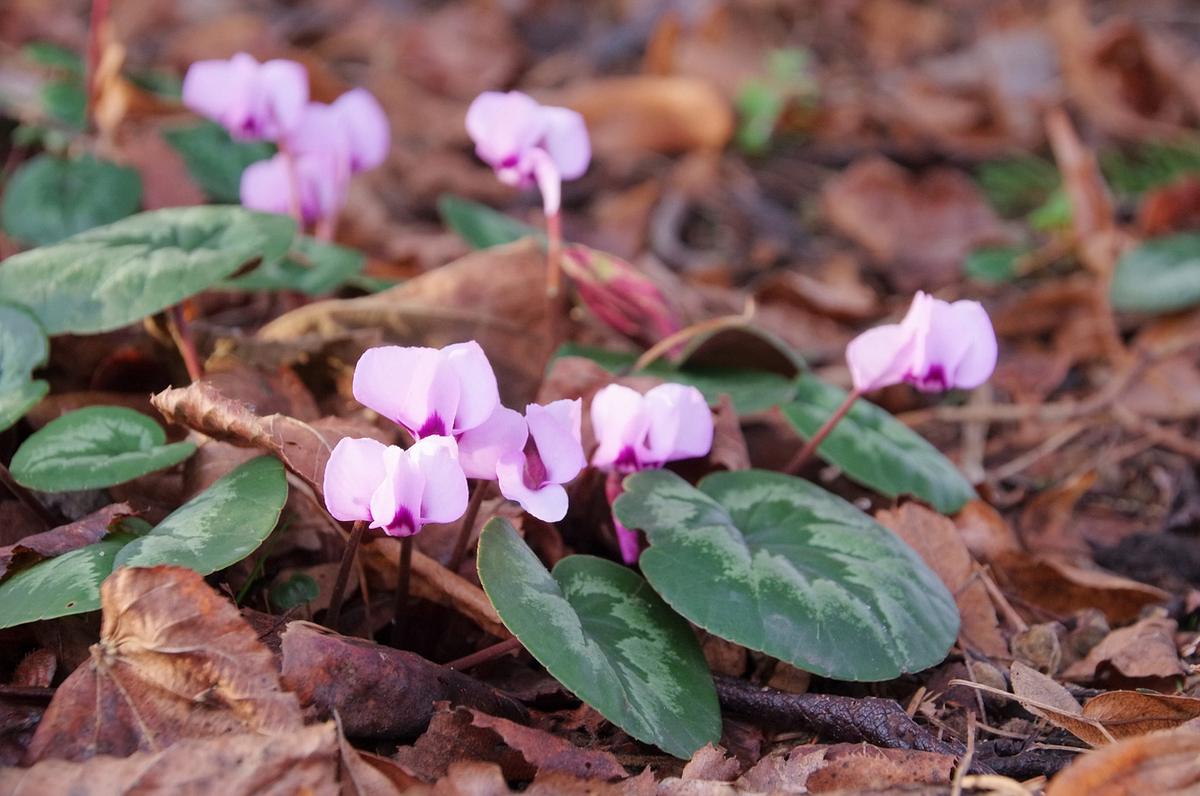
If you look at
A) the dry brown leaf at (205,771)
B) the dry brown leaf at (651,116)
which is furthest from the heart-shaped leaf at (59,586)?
the dry brown leaf at (651,116)

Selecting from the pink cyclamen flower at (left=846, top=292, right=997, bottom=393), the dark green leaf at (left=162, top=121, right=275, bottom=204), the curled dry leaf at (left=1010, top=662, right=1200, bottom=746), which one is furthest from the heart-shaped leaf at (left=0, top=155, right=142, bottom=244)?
the curled dry leaf at (left=1010, top=662, right=1200, bottom=746)

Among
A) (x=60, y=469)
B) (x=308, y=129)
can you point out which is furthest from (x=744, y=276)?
(x=60, y=469)

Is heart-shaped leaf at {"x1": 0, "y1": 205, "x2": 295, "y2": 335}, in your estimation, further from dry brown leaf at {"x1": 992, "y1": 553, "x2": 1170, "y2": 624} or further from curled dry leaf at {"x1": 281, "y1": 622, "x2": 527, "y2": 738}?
dry brown leaf at {"x1": 992, "y1": 553, "x2": 1170, "y2": 624}

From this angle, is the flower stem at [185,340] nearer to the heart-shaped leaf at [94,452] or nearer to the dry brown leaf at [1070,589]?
the heart-shaped leaf at [94,452]

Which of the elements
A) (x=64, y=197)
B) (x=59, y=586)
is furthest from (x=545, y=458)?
(x=64, y=197)

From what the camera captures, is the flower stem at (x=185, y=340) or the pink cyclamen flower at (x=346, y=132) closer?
the flower stem at (x=185, y=340)

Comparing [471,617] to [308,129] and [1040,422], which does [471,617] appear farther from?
[1040,422]
